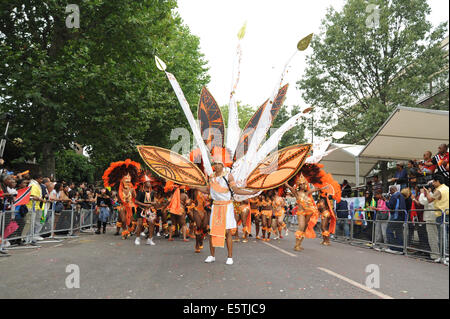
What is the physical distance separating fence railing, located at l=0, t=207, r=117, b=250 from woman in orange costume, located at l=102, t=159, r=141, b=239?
1.90 meters

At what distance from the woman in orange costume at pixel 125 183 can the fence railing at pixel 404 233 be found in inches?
300

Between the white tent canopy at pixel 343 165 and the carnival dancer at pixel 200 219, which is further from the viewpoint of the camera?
the white tent canopy at pixel 343 165

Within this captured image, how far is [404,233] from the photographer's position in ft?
35.2

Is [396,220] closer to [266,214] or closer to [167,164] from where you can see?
[266,214]

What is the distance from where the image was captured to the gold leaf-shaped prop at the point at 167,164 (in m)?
7.84

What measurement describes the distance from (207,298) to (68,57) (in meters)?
13.7

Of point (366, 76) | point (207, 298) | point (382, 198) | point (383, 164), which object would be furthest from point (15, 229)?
point (366, 76)

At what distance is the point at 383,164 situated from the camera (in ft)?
67.5

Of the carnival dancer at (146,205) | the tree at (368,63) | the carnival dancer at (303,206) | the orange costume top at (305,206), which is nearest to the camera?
the carnival dancer at (303,206)

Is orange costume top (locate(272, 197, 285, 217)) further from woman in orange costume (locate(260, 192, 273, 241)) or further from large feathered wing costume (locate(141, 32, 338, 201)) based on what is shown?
large feathered wing costume (locate(141, 32, 338, 201))

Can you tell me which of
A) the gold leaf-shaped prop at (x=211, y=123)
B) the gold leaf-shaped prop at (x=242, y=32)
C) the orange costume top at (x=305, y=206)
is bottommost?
the orange costume top at (x=305, y=206)

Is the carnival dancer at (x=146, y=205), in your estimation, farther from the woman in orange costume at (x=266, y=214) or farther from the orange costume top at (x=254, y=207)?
the woman in orange costume at (x=266, y=214)

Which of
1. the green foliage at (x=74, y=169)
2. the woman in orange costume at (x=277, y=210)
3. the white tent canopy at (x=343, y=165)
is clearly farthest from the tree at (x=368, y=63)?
the green foliage at (x=74, y=169)

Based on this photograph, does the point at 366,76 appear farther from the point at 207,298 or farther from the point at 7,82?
the point at 207,298
